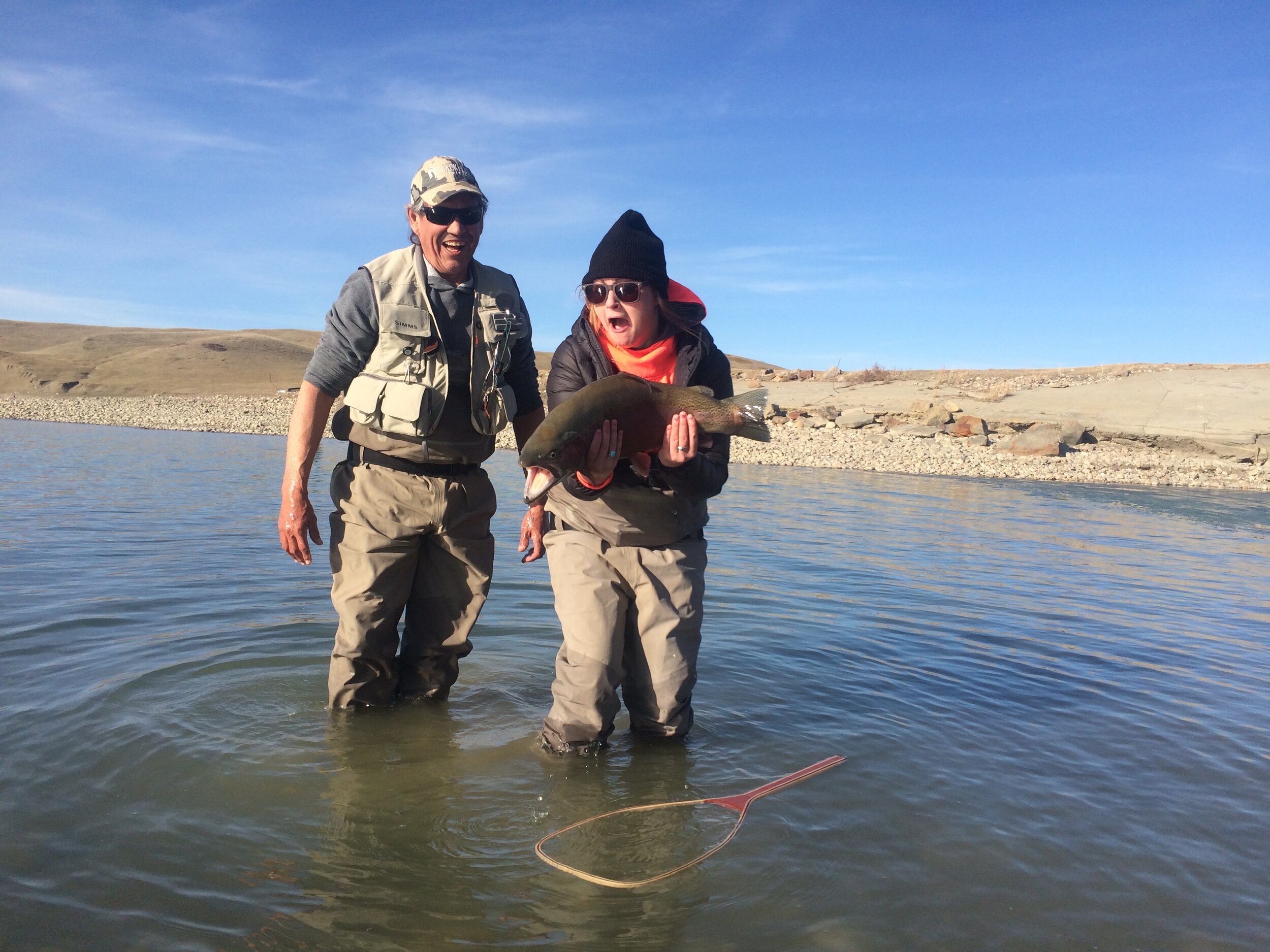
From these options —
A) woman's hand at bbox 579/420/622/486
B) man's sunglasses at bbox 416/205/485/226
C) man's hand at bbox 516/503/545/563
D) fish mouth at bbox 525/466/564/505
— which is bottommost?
man's hand at bbox 516/503/545/563

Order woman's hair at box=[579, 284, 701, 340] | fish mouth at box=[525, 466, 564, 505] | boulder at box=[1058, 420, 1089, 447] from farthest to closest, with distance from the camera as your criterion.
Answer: boulder at box=[1058, 420, 1089, 447]
woman's hair at box=[579, 284, 701, 340]
fish mouth at box=[525, 466, 564, 505]

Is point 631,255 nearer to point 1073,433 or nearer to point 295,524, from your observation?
point 295,524

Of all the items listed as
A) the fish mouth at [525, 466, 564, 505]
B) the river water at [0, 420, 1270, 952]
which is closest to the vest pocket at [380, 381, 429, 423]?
the fish mouth at [525, 466, 564, 505]

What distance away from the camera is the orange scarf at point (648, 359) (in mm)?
4004

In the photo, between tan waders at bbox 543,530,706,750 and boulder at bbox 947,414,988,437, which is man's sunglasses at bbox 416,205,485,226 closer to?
tan waders at bbox 543,530,706,750

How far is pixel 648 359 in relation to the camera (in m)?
4.00

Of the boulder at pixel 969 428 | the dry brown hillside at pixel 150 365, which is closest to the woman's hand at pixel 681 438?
the boulder at pixel 969 428

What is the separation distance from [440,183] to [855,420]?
2449 centimetres

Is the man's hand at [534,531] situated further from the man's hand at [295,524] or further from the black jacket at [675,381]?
the man's hand at [295,524]

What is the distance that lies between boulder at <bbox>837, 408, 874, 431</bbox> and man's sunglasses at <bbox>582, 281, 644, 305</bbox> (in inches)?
943

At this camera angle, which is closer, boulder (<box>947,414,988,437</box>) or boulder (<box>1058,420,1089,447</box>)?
boulder (<box>1058,420,1089,447</box>)

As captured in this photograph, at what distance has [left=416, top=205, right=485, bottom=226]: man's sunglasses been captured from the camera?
4164mm

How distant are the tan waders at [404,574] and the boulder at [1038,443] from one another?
827 inches

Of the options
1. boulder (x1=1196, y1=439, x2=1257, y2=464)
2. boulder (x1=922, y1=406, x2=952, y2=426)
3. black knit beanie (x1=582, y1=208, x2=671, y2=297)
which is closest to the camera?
black knit beanie (x1=582, y1=208, x2=671, y2=297)
